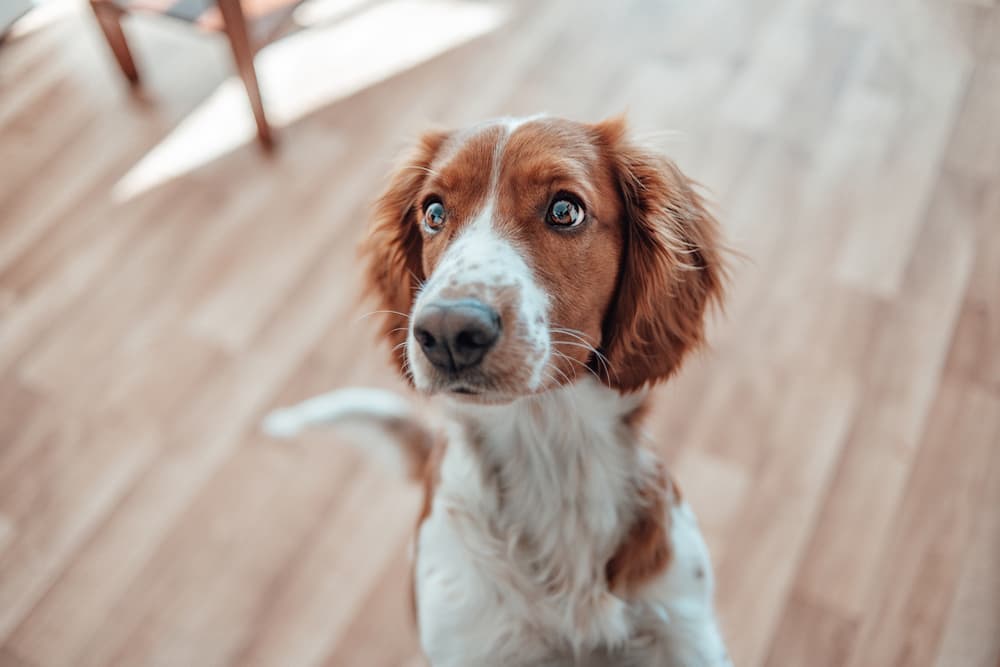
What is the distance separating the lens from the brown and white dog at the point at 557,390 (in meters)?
1.37

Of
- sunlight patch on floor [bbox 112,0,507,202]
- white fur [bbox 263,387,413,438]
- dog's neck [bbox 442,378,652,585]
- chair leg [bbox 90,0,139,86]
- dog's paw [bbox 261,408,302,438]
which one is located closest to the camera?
dog's neck [bbox 442,378,652,585]

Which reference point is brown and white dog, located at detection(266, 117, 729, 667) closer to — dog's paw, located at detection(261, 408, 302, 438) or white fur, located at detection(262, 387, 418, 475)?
white fur, located at detection(262, 387, 418, 475)

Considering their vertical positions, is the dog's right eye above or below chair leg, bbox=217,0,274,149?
above

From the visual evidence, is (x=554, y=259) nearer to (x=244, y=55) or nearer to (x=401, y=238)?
(x=401, y=238)

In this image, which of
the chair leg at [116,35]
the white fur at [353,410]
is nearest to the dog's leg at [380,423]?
the white fur at [353,410]

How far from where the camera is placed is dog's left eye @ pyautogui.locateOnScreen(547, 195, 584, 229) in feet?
4.52

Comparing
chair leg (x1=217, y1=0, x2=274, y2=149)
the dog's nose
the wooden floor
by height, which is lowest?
the wooden floor

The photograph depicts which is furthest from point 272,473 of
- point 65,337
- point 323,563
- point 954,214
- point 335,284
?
point 954,214

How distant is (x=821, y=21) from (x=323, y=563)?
262cm

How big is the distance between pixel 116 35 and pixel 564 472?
94.1 inches

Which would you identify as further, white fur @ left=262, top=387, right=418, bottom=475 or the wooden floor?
the wooden floor

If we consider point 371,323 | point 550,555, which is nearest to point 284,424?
point 371,323

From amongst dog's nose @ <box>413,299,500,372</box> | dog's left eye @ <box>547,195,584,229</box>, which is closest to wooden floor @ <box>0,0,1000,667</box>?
dog's left eye @ <box>547,195,584,229</box>

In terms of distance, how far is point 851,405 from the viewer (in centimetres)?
234
